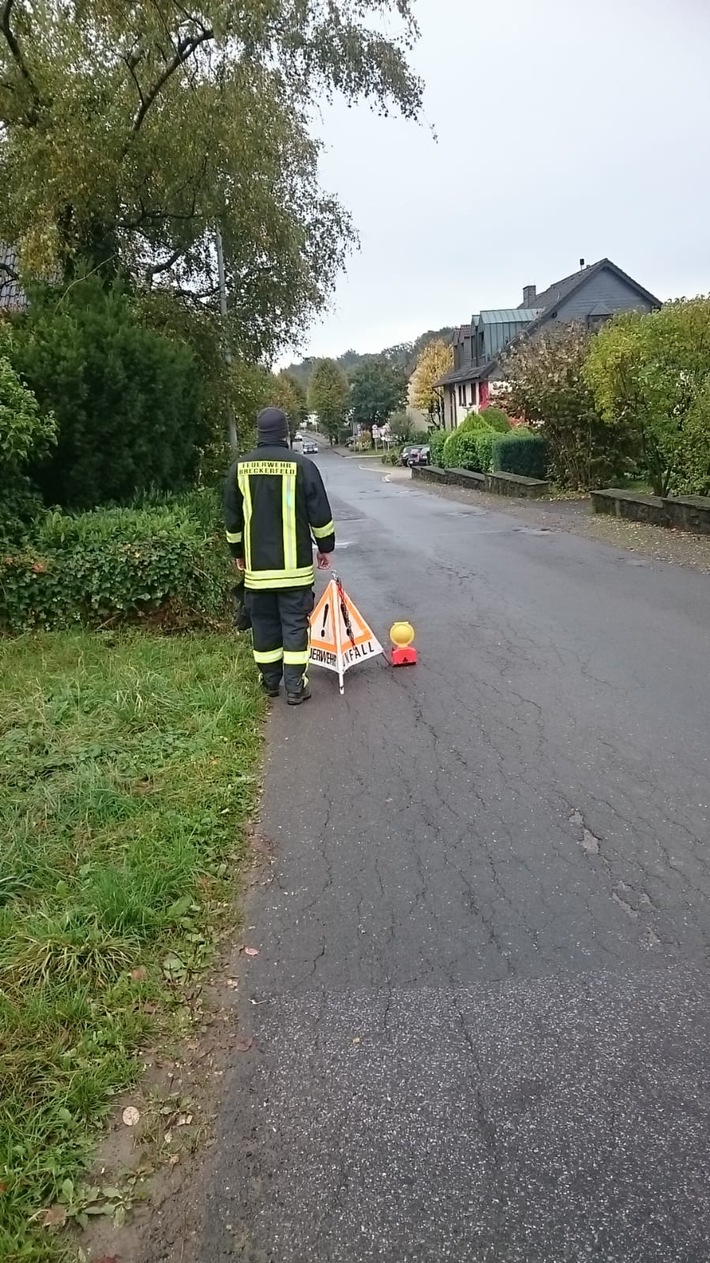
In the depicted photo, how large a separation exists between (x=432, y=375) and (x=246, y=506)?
6236cm

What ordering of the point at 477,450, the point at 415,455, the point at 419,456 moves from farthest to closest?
the point at 415,455
the point at 419,456
the point at 477,450

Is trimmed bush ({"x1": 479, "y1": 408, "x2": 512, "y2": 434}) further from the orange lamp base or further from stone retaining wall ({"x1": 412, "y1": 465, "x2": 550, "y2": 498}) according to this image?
the orange lamp base

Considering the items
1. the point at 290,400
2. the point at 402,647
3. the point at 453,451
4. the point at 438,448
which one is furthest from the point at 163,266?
the point at 290,400

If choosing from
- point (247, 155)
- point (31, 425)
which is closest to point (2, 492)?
point (31, 425)

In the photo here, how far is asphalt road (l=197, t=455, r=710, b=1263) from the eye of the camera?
7.36 ft

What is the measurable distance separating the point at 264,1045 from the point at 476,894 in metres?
1.16

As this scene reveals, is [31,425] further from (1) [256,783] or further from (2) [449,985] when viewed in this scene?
(2) [449,985]

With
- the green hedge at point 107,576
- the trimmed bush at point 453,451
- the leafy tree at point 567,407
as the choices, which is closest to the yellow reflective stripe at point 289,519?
the green hedge at point 107,576

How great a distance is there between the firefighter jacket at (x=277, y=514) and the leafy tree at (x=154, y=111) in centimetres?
596

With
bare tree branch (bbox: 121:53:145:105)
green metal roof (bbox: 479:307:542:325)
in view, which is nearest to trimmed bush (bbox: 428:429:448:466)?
green metal roof (bbox: 479:307:542:325)

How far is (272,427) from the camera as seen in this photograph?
20.5ft

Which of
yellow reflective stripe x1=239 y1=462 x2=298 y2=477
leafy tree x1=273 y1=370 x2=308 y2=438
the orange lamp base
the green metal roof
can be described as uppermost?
the green metal roof

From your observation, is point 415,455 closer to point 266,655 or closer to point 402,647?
point 402,647

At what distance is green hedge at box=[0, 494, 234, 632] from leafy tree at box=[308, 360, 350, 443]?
88356 mm
